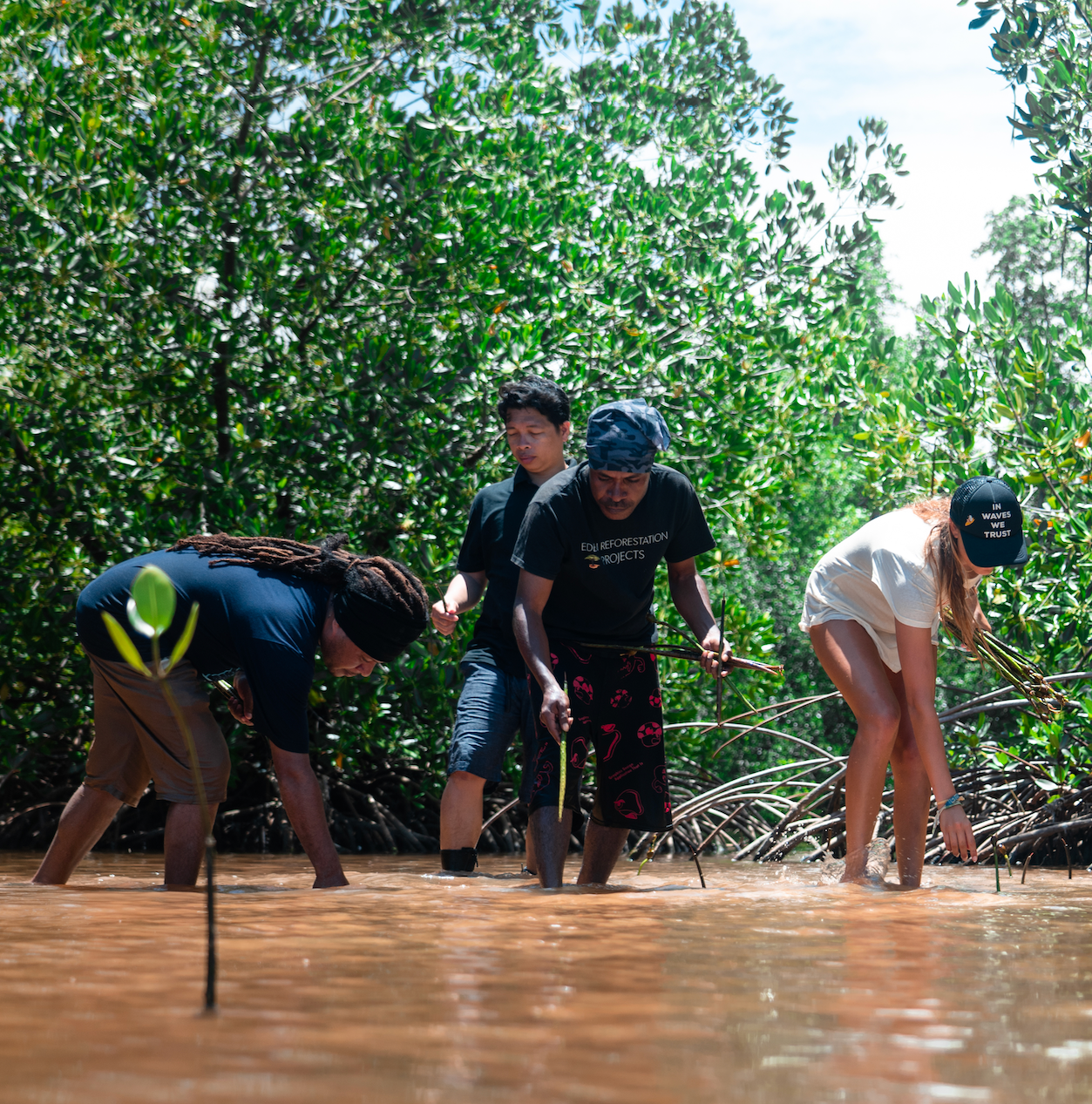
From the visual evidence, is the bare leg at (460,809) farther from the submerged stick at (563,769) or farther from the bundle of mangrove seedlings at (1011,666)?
the bundle of mangrove seedlings at (1011,666)

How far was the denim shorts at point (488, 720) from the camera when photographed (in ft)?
12.9

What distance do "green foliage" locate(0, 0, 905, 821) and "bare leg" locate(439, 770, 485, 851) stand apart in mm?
2417

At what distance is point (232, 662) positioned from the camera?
342 centimetres

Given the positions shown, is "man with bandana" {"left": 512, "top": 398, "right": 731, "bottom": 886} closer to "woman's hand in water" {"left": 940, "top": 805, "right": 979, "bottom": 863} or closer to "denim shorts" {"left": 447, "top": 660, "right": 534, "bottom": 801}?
"denim shorts" {"left": 447, "top": 660, "right": 534, "bottom": 801}

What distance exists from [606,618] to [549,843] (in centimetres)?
67

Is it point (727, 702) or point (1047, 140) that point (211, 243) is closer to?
point (1047, 140)

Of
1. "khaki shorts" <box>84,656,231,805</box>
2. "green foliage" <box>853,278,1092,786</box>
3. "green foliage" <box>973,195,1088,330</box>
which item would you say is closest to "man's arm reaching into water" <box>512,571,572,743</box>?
"khaki shorts" <box>84,656,231,805</box>

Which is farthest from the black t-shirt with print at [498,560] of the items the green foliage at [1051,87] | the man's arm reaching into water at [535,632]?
the green foliage at [1051,87]

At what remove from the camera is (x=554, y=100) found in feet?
24.9

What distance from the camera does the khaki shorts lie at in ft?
11.2

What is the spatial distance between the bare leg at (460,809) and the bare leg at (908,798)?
125 cm

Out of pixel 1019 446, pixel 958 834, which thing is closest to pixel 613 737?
pixel 958 834

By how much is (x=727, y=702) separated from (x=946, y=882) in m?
5.22

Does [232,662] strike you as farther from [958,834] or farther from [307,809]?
[958,834]
